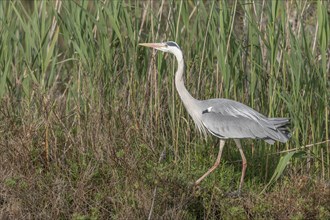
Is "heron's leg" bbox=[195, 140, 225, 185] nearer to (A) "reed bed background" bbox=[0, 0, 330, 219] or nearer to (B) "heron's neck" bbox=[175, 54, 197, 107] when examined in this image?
(A) "reed bed background" bbox=[0, 0, 330, 219]

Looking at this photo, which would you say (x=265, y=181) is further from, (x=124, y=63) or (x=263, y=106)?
(x=124, y=63)

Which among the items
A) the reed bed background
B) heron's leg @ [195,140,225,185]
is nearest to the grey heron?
heron's leg @ [195,140,225,185]

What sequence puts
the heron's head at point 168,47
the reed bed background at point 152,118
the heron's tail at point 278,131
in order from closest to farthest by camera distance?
the reed bed background at point 152,118, the heron's tail at point 278,131, the heron's head at point 168,47

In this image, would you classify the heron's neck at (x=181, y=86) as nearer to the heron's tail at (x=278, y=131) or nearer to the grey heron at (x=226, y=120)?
the grey heron at (x=226, y=120)

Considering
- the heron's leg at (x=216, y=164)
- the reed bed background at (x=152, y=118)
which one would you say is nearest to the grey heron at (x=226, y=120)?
the heron's leg at (x=216, y=164)

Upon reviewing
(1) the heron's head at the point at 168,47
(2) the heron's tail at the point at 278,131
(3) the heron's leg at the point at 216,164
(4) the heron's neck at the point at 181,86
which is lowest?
(3) the heron's leg at the point at 216,164

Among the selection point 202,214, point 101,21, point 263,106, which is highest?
point 101,21

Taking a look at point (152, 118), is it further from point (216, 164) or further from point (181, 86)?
point (216, 164)

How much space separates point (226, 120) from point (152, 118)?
24.0 inches

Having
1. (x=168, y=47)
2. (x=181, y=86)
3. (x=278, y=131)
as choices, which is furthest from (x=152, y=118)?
(x=278, y=131)

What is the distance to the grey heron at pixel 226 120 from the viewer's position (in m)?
5.05

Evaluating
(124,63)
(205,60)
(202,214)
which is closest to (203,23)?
(205,60)

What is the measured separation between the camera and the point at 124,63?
5.71 meters

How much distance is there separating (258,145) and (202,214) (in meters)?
0.99
